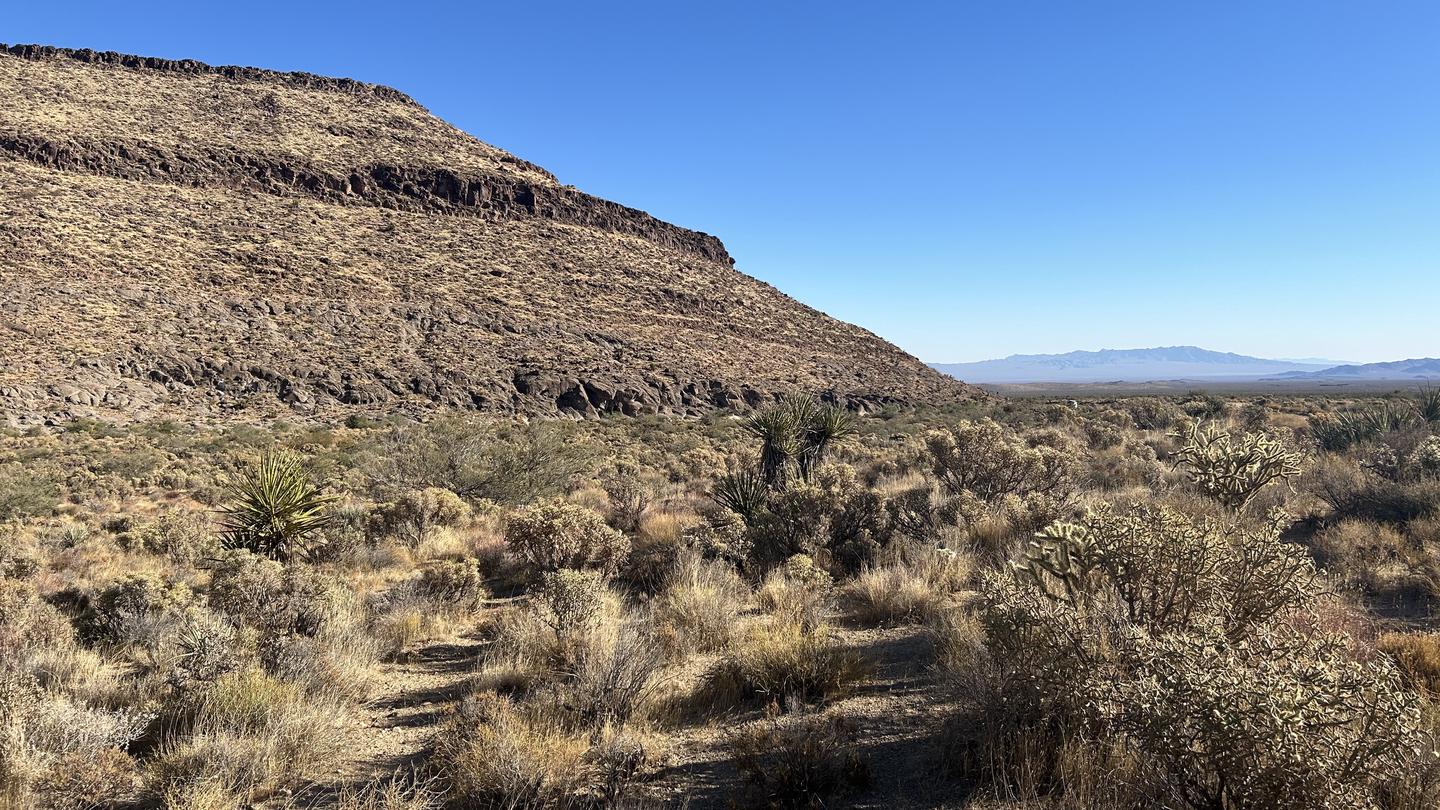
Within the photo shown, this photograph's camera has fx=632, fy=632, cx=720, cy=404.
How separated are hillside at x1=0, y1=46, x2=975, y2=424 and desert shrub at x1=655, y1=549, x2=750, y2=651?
29779 mm

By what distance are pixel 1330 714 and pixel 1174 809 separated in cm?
71

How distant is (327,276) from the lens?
4091 cm

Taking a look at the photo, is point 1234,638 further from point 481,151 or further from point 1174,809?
point 481,151

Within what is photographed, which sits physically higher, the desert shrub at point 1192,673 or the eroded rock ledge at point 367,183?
the eroded rock ledge at point 367,183

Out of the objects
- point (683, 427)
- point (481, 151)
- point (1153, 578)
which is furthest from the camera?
point (481, 151)

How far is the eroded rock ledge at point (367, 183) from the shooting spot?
4125 cm

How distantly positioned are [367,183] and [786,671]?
5875 cm

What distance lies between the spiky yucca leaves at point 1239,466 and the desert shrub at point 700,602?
5283 mm

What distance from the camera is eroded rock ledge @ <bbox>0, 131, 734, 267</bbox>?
41.2m

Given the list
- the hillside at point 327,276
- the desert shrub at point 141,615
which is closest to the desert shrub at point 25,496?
the desert shrub at point 141,615

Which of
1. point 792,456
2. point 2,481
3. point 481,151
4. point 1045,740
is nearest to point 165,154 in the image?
point 481,151

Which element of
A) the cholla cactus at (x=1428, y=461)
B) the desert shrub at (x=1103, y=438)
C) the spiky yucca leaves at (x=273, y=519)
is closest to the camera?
the spiky yucca leaves at (x=273, y=519)

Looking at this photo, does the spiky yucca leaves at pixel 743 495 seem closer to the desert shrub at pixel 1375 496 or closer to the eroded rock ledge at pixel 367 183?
the desert shrub at pixel 1375 496

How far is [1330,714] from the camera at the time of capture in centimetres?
244
